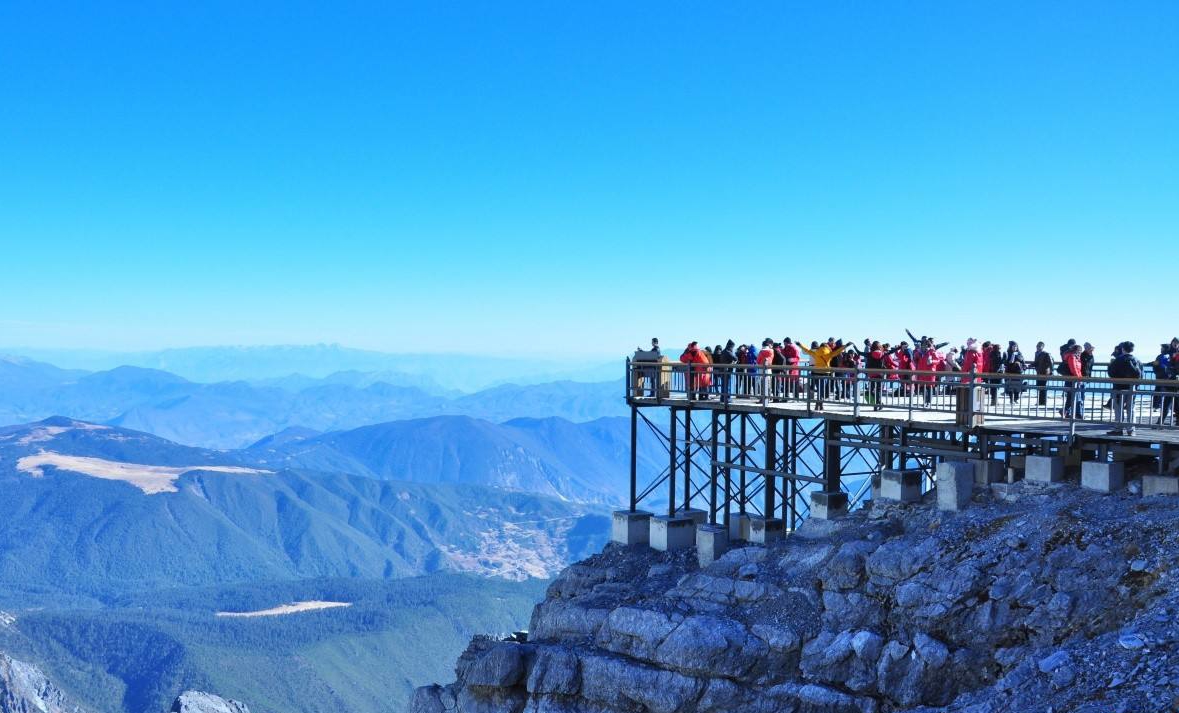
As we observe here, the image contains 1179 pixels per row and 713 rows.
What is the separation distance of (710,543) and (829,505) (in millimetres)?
3624

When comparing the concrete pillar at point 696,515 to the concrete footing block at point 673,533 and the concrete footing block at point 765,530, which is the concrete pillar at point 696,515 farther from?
the concrete footing block at point 765,530

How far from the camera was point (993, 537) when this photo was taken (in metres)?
22.2

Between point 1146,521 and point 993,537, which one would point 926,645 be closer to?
point 993,537

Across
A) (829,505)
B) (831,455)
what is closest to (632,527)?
(831,455)

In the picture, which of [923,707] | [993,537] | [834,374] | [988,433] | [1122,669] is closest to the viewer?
[1122,669]

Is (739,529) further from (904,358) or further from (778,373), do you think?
(904,358)

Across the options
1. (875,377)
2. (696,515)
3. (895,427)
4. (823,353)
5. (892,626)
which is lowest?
(892,626)

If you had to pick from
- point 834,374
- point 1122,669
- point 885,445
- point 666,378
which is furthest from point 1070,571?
point 666,378

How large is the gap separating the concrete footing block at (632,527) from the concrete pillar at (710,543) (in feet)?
9.07

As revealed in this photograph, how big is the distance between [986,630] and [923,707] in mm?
2191

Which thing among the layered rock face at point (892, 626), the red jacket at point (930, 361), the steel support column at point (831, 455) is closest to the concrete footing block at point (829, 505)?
the layered rock face at point (892, 626)

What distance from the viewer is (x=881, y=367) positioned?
32406mm

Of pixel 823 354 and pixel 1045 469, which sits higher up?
pixel 823 354

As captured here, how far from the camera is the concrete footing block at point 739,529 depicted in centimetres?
2992
